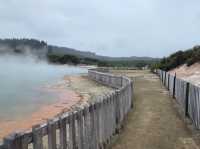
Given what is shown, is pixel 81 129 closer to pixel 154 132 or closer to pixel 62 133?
pixel 62 133

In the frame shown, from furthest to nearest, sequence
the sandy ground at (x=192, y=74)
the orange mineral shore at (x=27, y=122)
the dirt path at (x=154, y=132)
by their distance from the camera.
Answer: the sandy ground at (x=192, y=74) < the orange mineral shore at (x=27, y=122) < the dirt path at (x=154, y=132)

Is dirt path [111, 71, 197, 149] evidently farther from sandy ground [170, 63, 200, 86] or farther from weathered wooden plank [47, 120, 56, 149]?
sandy ground [170, 63, 200, 86]

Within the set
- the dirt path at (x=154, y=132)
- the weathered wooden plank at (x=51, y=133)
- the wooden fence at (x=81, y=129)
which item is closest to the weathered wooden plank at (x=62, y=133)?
the wooden fence at (x=81, y=129)

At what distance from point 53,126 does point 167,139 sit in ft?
12.6

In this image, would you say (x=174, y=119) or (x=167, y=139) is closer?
(x=167, y=139)

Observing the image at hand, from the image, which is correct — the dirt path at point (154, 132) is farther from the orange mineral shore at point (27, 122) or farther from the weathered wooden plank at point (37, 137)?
the orange mineral shore at point (27, 122)

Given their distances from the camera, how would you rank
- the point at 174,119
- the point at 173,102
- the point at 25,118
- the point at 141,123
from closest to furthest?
the point at 141,123 → the point at 174,119 → the point at 25,118 → the point at 173,102

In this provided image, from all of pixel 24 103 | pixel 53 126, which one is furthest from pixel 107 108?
pixel 24 103

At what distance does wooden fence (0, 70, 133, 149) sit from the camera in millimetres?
3277

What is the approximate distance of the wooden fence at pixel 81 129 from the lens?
10.8 ft

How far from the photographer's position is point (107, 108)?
6371 millimetres

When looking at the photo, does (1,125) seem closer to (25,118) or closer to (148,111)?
(25,118)

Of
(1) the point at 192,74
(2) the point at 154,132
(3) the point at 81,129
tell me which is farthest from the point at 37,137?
(1) the point at 192,74

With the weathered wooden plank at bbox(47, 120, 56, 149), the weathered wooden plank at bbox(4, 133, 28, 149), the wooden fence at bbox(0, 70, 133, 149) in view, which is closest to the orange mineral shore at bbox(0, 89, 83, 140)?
the wooden fence at bbox(0, 70, 133, 149)
